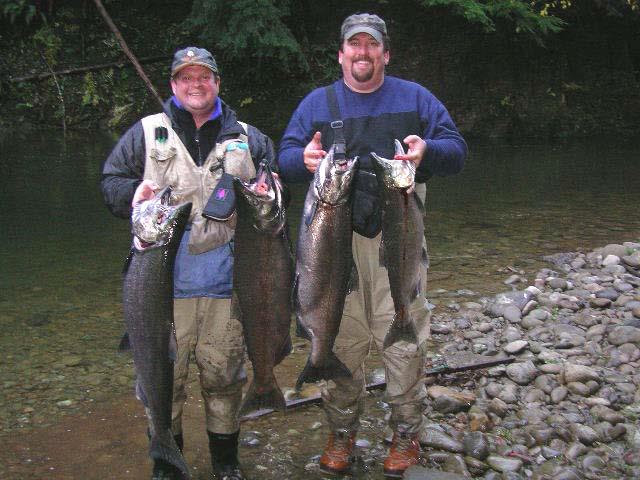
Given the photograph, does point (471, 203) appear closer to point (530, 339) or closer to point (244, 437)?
point (530, 339)

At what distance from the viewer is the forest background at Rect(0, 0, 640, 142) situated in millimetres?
20484

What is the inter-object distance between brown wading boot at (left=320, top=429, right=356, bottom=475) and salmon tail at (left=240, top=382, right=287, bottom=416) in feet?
1.90

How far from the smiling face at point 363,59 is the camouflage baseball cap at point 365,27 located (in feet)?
0.06

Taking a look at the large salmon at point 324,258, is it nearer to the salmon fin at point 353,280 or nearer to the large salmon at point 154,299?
the salmon fin at point 353,280

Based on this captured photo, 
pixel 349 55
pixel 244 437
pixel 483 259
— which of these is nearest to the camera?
pixel 349 55

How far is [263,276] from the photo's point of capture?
3742 millimetres

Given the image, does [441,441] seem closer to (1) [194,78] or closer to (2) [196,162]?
→ (2) [196,162]

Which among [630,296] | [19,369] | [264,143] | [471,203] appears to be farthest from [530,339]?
[471,203]

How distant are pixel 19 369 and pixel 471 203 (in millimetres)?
9126

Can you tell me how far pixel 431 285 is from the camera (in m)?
8.17

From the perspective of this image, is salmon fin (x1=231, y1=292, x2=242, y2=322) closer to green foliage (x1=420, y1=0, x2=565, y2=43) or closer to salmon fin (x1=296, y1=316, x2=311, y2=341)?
salmon fin (x1=296, y1=316, x2=311, y2=341)

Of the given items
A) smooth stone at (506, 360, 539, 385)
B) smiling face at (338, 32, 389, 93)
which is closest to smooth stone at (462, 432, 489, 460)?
smooth stone at (506, 360, 539, 385)

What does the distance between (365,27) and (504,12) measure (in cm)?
1840

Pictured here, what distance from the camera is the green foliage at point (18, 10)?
2072 centimetres
